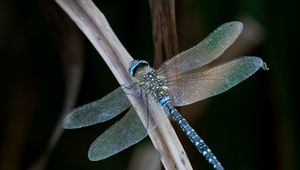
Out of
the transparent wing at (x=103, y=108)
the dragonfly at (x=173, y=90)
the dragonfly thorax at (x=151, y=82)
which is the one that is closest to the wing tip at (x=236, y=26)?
the dragonfly at (x=173, y=90)

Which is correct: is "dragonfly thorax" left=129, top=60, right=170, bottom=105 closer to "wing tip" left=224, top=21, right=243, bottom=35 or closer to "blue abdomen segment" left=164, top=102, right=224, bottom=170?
"blue abdomen segment" left=164, top=102, right=224, bottom=170

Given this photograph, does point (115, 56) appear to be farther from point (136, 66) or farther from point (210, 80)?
point (210, 80)

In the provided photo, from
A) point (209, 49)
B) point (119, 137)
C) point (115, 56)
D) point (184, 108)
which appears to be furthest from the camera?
point (184, 108)

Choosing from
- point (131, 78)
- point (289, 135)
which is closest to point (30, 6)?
point (131, 78)

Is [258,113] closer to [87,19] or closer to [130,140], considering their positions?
[130,140]

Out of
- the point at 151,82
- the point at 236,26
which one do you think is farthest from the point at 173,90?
the point at 236,26

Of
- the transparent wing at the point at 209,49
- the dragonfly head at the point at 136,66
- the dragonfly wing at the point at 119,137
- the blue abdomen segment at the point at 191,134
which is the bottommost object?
the blue abdomen segment at the point at 191,134

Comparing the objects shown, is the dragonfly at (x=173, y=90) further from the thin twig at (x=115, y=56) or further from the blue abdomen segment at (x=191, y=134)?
the thin twig at (x=115, y=56)
